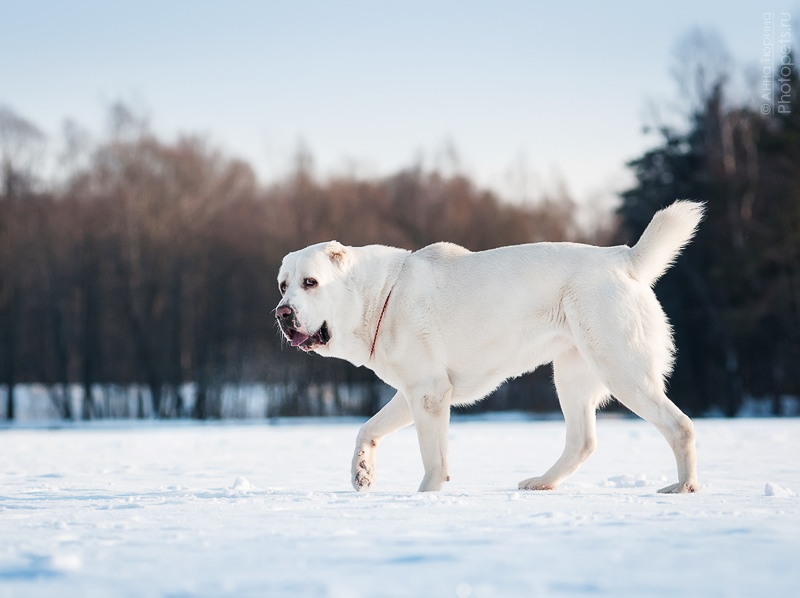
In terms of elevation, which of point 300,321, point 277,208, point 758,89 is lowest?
point 300,321

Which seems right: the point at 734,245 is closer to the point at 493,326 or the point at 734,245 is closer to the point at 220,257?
the point at 220,257

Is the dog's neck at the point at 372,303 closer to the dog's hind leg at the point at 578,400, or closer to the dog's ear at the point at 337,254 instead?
the dog's ear at the point at 337,254

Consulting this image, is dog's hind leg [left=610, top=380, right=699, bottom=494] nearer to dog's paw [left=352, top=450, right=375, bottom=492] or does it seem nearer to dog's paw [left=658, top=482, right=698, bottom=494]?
dog's paw [left=658, top=482, right=698, bottom=494]

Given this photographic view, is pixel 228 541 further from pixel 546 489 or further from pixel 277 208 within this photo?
pixel 277 208

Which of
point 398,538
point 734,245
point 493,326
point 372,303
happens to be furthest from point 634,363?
point 734,245

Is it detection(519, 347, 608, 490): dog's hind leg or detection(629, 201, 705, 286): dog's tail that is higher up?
detection(629, 201, 705, 286): dog's tail

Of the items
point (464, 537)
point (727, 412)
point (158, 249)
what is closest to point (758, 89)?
point (727, 412)

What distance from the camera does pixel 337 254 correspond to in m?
5.84

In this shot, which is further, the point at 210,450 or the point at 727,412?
the point at 727,412

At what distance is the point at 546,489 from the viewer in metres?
5.79

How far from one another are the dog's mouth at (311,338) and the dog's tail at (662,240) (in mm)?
1985

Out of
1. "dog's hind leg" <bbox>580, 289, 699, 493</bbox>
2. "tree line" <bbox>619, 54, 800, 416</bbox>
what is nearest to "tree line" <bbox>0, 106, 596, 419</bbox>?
"tree line" <bbox>619, 54, 800, 416</bbox>

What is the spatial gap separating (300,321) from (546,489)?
6.21ft

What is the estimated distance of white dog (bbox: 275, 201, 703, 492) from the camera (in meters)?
5.44
